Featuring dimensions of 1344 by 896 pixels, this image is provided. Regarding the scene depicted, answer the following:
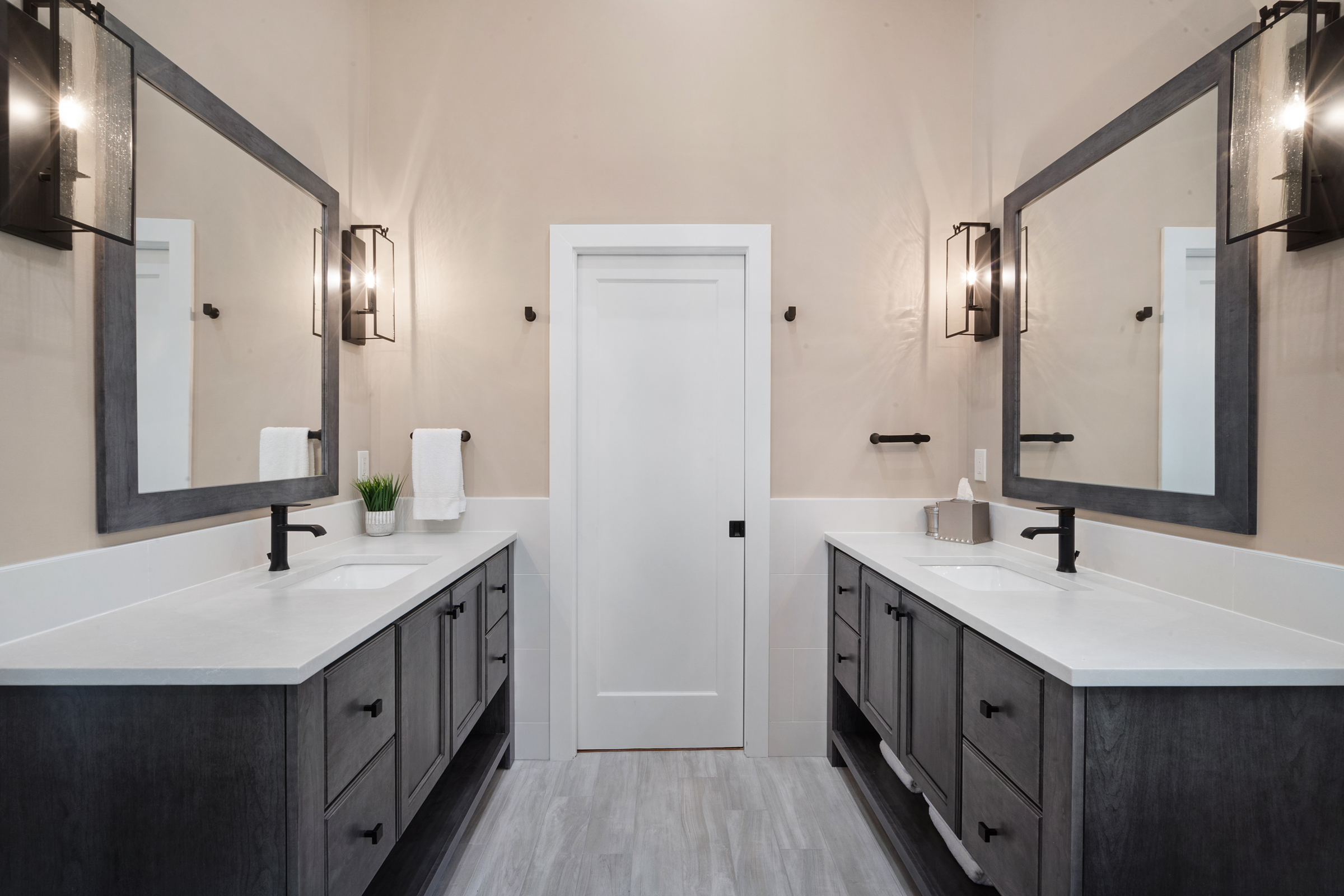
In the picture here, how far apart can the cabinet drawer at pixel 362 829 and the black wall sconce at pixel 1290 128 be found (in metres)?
2.08

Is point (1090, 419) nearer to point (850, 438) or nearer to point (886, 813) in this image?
point (850, 438)

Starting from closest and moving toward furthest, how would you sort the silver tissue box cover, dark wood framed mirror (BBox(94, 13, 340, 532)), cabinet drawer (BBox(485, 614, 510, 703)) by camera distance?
dark wood framed mirror (BBox(94, 13, 340, 532)) < cabinet drawer (BBox(485, 614, 510, 703)) < the silver tissue box cover

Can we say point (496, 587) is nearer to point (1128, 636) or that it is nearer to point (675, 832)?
point (675, 832)

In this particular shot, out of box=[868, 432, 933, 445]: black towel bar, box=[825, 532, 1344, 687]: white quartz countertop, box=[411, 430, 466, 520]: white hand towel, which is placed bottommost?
box=[825, 532, 1344, 687]: white quartz countertop

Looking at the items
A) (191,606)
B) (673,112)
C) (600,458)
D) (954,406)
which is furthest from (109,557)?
(954,406)

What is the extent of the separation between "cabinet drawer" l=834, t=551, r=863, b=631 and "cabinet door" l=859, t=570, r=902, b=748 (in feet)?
0.24

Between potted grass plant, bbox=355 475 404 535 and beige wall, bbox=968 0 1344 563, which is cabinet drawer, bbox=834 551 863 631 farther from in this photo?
potted grass plant, bbox=355 475 404 535

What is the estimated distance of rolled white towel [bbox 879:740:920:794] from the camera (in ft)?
6.17

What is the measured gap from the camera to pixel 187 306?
1.45 m

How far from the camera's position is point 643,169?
2.36 metres

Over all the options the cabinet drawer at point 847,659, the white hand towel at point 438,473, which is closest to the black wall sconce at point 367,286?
the white hand towel at point 438,473

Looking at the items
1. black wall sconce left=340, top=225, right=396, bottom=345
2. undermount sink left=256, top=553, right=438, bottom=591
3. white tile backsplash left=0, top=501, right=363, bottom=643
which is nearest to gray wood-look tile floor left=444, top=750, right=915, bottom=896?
undermount sink left=256, top=553, right=438, bottom=591

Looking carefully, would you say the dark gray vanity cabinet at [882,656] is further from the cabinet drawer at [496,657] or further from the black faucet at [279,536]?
the black faucet at [279,536]

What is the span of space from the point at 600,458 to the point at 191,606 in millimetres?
1396
